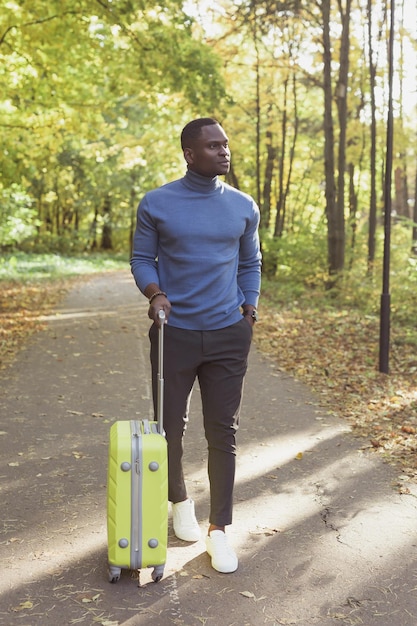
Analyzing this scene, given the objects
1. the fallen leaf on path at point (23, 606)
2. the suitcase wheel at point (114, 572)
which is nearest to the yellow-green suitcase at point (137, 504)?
the suitcase wheel at point (114, 572)

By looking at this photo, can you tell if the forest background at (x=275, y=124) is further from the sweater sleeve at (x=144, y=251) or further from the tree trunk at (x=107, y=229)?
the tree trunk at (x=107, y=229)

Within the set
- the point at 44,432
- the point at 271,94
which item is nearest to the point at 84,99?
the point at 271,94

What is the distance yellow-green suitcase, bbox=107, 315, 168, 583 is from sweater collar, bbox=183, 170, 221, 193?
27.2 inches

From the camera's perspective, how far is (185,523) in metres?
4.39

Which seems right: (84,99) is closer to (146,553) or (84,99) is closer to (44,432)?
(44,432)

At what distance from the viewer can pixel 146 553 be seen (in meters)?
3.77

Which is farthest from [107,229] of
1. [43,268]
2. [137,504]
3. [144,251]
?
[137,504]

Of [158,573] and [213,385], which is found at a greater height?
[213,385]

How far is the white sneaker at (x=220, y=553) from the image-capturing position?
3.98m

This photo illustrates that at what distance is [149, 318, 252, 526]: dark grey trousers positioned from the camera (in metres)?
4.03

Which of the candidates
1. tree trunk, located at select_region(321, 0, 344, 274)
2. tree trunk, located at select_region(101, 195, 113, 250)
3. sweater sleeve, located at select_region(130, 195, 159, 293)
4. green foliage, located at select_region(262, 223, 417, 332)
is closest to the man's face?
sweater sleeve, located at select_region(130, 195, 159, 293)

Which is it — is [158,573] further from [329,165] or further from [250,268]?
[329,165]

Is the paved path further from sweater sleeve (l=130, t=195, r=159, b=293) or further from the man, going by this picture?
sweater sleeve (l=130, t=195, r=159, b=293)

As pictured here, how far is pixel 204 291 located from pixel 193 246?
9.2 inches
